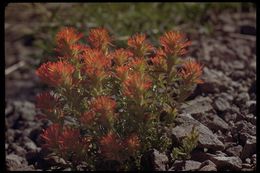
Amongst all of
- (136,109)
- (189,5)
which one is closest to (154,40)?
(189,5)

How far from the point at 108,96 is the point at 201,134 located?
1.76 feet

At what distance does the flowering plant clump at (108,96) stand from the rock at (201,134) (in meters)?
0.06

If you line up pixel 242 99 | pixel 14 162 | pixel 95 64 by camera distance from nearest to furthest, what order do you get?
pixel 95 64 < pixel 14 162 < pixel 242 99

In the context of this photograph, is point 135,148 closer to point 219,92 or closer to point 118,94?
point 118,94

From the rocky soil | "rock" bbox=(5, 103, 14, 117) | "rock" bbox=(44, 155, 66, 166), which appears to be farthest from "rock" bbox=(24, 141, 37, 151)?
"rock" bbox=(5, 103, 14, 117)

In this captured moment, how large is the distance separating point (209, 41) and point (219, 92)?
118cm

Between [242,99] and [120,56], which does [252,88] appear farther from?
[120,56]

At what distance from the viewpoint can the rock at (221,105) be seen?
3.21m

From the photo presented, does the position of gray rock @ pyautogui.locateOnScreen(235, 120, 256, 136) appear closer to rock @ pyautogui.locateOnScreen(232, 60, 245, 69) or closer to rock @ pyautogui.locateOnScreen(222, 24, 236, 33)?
rock @ pyautogui.locateOnScreen(232, 60, 245, 69)

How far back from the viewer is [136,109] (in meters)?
2.36

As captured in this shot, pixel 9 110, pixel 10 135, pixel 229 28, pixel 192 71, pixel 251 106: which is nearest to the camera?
pixel 192 71

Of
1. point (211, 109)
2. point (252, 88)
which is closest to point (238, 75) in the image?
point (252, 88)

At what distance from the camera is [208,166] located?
241 centimetres

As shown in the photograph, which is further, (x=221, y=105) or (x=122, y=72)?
(x=221, y=105)
